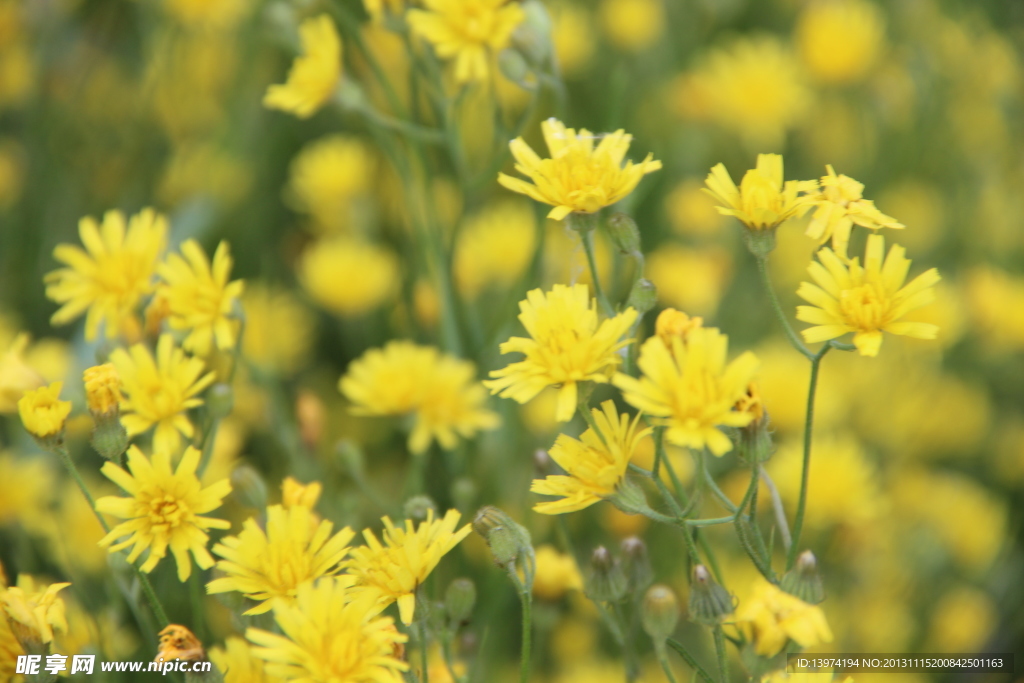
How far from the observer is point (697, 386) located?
2.91 feet

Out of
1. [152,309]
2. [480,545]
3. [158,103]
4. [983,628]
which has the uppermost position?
[158,103]

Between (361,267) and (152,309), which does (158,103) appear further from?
(152,309)

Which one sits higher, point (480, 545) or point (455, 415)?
point (455, 415)

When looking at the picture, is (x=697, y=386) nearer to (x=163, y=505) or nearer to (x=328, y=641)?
(x=328, y=641)

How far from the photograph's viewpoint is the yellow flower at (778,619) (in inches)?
34.9

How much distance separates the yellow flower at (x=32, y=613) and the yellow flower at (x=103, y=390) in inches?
8.3

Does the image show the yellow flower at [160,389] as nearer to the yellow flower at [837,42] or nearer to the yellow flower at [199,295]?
the yellow flower at [199,295]

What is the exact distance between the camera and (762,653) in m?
0.92

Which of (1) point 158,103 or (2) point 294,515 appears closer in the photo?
(2) point 294,515

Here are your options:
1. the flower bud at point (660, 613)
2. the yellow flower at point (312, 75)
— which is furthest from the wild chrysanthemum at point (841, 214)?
the yellow flower at point (312, 75)

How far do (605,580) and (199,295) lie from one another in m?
0.71

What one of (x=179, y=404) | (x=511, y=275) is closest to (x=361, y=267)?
(x=511, y=275)

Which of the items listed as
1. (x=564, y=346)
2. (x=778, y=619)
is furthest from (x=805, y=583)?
(x=564, y=346)

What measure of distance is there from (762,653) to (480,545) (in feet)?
3.01
